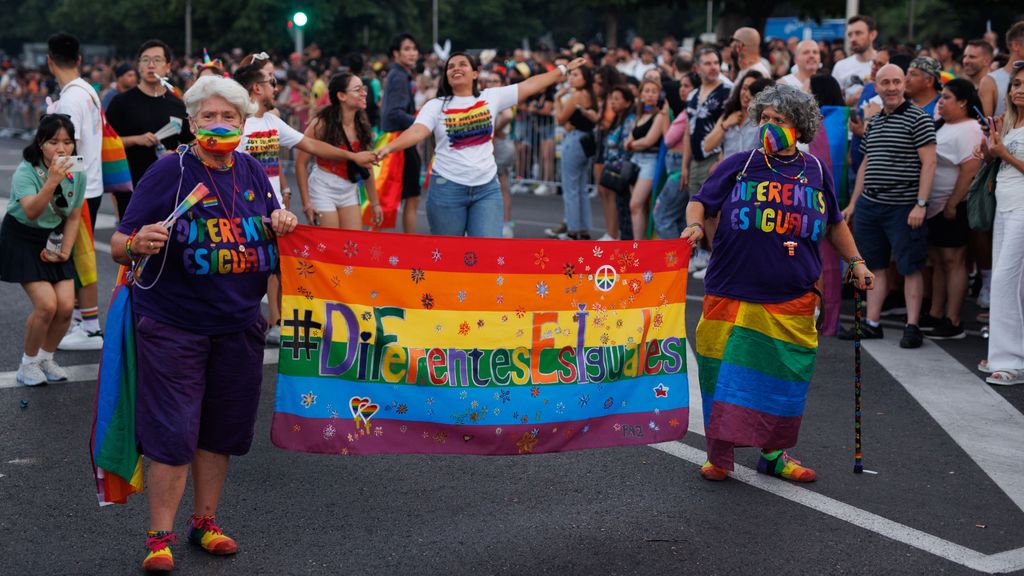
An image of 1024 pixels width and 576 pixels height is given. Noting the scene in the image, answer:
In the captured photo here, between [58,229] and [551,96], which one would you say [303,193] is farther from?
Answer: [551,96]

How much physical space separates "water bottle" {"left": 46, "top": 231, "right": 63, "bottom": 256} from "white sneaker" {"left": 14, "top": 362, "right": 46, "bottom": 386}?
2.32 ft

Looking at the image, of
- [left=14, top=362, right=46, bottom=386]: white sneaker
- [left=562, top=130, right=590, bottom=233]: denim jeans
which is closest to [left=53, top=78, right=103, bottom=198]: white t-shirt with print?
[left=14, top=362, right=46, bottom=386]: white sneaker

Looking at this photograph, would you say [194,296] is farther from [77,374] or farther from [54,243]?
[77,374]

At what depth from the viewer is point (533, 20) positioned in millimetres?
75500

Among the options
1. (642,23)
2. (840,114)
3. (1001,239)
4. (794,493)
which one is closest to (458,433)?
(794,493)

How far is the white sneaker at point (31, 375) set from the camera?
293 inches

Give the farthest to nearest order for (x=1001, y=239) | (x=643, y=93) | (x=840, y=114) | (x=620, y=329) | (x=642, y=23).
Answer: (x=642, y=23)
(x=643, y=93)
(x=840, y=114)
(x=1001, y=239)
(x=620, y=329)

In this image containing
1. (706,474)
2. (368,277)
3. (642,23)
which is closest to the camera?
(368,277)

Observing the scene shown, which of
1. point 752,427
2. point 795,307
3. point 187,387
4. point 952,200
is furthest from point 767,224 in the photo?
point 952,200

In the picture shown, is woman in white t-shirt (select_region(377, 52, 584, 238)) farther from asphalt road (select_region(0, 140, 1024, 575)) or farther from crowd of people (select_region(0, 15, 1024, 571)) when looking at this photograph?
asphalt road (select_region(0, 140, 1024, 575))

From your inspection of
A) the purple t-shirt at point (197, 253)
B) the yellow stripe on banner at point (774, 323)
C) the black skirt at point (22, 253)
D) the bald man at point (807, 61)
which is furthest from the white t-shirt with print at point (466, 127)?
the bald man at point (807, 61)

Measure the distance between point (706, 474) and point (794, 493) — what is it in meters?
0.42

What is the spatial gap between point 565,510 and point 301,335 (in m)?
1.40

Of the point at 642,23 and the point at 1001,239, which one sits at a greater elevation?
the point at 642,23
